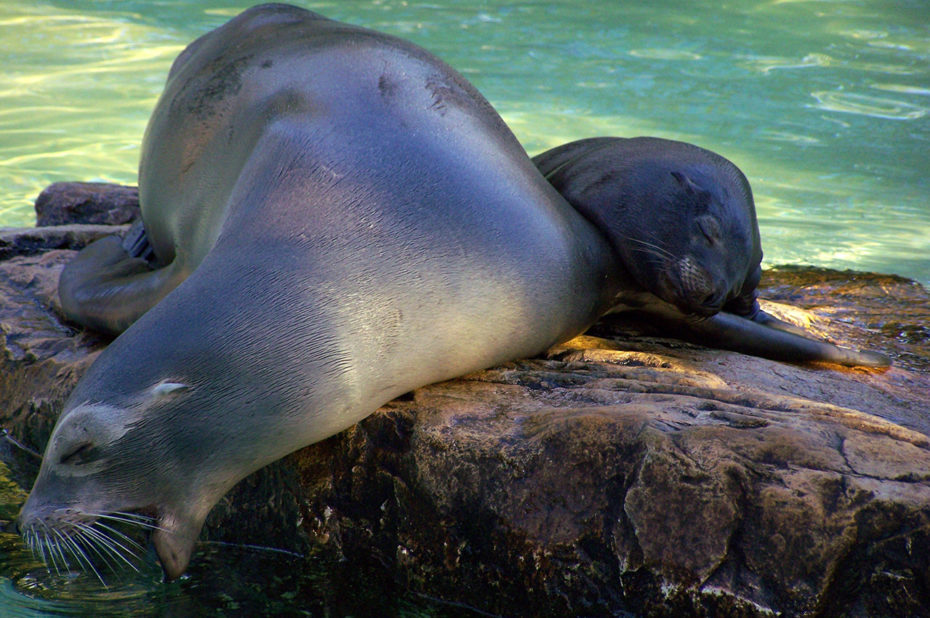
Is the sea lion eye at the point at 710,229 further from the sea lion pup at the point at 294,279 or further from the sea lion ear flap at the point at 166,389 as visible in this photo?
the sea lion ear flap at the point at 166,389

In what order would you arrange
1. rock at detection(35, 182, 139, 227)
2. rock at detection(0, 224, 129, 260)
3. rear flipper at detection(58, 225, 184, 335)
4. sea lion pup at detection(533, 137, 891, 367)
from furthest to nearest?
1. rock at detection(35, 182, 139, 227)
2. rock at detection(0, 224, 129, 260)
3. sea lion pup at detection(533, 137, 891, 367)
4. rear flipper at detection(58, 225, 184, 335)

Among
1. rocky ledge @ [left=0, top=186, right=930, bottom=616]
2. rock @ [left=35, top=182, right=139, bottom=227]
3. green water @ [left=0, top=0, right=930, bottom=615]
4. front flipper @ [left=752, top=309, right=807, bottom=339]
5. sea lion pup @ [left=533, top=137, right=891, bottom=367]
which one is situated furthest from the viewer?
green water @ [left=0, top=0, right=930, bottom=615]

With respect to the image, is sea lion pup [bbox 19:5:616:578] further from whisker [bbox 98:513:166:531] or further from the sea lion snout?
the sea lion snout

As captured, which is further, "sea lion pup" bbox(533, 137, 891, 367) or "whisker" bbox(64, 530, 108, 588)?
"sea lion pup" bbox(533, 137, 891, 367)

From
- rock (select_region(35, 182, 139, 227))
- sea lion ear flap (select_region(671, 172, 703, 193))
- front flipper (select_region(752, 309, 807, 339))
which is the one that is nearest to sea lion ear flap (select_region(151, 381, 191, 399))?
sea lion ear flap (select_region(671, 172, 703, 193))

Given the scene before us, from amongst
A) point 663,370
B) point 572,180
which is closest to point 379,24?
point 572,180

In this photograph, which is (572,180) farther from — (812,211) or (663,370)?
(812,211)

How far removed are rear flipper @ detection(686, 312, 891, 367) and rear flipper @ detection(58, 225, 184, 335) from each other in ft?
6.65

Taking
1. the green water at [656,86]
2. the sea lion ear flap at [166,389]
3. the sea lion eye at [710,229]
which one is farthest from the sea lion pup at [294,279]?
the green water at [656,86]

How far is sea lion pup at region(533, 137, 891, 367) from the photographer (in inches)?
156

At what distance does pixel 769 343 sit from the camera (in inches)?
161

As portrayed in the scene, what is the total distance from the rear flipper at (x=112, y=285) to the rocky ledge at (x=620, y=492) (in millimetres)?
283

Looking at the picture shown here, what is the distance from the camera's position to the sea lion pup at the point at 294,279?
2.73 metres

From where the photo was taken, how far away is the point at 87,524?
2.73m
